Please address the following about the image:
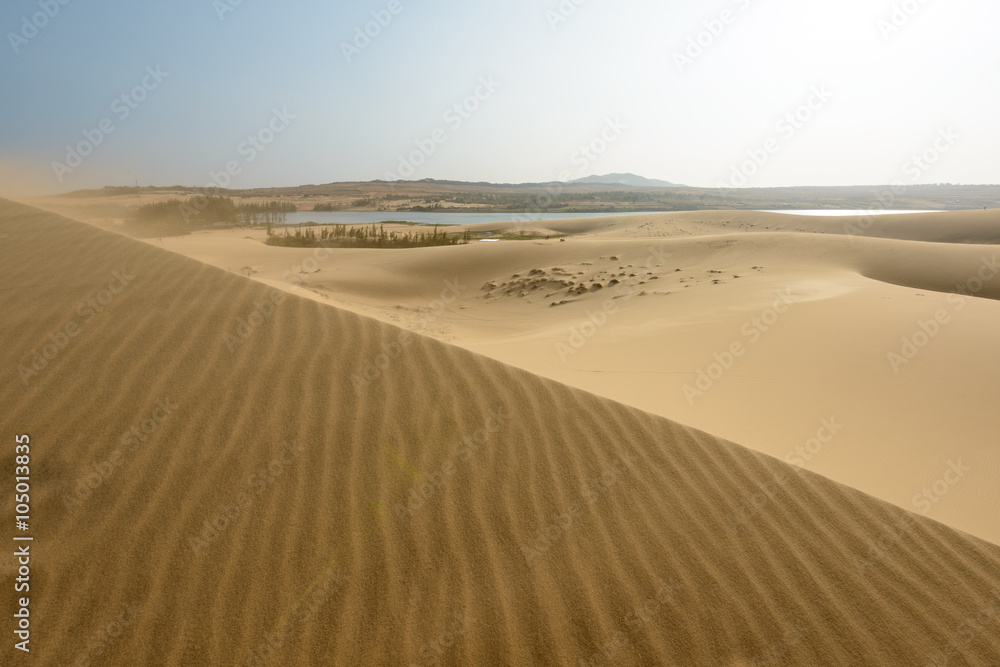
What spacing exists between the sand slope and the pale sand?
1125 millimetres

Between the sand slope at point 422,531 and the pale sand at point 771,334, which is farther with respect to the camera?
the pale sand at point 771,334

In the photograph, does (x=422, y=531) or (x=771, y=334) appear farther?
(x=771, y=334)

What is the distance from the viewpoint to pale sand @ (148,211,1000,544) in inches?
147

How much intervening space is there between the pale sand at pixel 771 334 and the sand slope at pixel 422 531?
113 centimetres

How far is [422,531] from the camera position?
89.5 inches

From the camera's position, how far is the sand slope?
191 cm

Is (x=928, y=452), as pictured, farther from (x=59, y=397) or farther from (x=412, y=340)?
(x=59, y=397)

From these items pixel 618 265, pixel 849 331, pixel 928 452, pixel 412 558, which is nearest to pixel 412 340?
pixel 412 558

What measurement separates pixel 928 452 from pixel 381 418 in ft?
12.6

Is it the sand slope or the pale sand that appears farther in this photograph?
the pale sand

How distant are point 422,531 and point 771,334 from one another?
17.6 ft

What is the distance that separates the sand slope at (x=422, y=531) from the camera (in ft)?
6.28

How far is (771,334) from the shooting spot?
20.2ft

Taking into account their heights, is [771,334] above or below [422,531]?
above
